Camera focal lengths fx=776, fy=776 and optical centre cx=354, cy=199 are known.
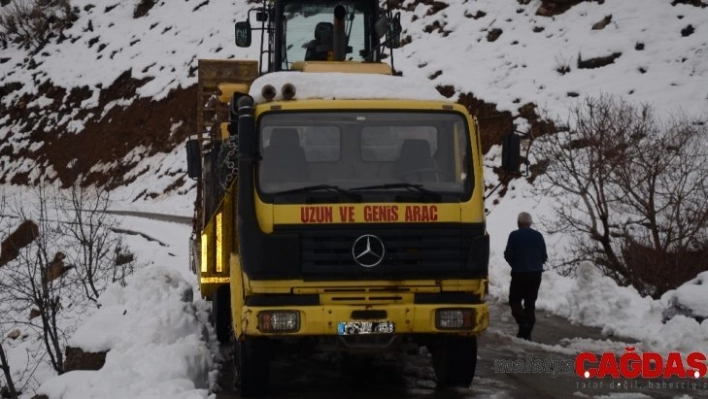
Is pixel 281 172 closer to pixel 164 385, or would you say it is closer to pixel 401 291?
pixel 401 291

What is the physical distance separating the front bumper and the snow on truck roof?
6.26 feet

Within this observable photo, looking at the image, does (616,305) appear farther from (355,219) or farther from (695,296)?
(355,219)

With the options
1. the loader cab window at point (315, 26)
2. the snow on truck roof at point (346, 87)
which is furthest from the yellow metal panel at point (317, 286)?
the loader cab window at point (315, 26)

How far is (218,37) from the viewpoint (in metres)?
42.5

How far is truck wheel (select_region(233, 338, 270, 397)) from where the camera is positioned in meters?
6.98

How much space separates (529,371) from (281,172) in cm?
351

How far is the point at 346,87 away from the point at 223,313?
3.50 metres

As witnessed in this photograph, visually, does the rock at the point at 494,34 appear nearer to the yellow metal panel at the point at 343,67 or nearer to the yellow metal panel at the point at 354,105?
the yellow metal panel at the point at 343,67

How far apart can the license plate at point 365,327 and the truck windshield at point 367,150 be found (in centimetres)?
116

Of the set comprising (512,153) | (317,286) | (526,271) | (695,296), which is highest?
(512,153)

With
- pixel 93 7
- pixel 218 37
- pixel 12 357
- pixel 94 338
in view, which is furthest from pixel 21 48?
pixel 94 338

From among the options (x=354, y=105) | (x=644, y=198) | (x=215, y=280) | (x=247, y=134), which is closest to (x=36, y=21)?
(x=644, y=198)

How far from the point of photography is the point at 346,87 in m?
7.16

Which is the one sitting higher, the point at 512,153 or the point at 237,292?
the point at 512,153
